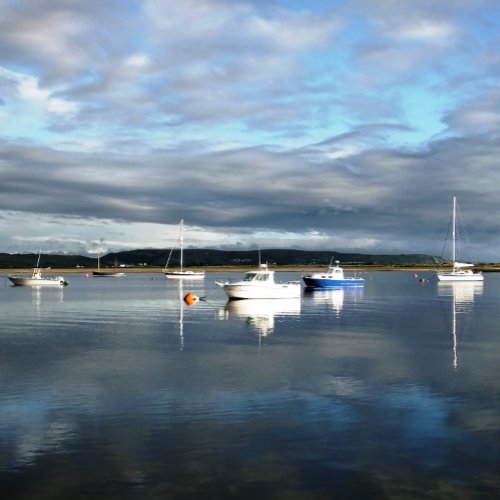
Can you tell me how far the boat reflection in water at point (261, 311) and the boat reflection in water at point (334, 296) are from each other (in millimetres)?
→ 4117

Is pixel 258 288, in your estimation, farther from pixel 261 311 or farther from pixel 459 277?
pixel 459 277

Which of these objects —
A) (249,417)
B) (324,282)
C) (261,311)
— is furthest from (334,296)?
(249,417)

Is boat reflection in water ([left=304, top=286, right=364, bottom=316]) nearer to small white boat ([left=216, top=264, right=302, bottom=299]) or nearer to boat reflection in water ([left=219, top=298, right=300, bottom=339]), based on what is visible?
boat reflection in water ([left=219, top=298, right=300, bottom=339])

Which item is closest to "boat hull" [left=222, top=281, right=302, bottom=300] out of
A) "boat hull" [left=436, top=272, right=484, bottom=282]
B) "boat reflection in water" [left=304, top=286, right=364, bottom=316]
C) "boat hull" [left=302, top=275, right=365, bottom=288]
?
"boat reflection in water" [left=304, top=286, right=364, bottom=316]

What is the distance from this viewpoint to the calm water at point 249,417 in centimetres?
1402

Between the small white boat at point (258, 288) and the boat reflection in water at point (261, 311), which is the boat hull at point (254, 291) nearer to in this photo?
the small white boat at point (258, 288)

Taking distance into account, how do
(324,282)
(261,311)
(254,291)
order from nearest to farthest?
(261,311) → (254,291) → (324,282)

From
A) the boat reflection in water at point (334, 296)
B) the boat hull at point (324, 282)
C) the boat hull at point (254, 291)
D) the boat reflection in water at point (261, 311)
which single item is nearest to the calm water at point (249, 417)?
the boat reflection in water at point (261, 311)

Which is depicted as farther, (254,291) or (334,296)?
(334,296)

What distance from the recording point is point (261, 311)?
6272 centimetres

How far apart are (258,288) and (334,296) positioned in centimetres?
2239

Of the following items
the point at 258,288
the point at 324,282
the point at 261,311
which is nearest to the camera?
the point at 261,311

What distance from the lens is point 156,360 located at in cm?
3080

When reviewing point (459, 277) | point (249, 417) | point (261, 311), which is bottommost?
point (249, 417)
